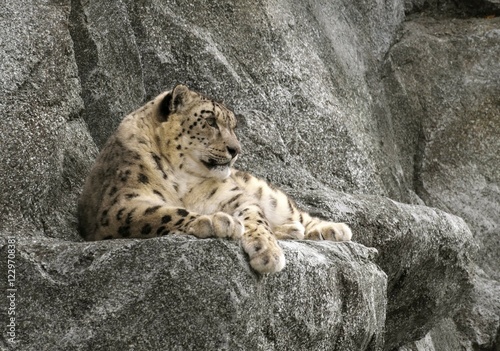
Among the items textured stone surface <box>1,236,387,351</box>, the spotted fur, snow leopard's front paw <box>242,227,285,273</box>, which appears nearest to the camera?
textured stone surface <box>1,236,387,351</box>

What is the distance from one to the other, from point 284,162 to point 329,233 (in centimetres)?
141

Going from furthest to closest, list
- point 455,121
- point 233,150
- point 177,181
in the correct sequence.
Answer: point 455,121, point 233,150, point 177,181

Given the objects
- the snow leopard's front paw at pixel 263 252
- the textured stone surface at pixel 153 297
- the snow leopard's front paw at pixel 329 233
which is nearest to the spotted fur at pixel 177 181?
the snow leopard's front paw at pixel 329 233

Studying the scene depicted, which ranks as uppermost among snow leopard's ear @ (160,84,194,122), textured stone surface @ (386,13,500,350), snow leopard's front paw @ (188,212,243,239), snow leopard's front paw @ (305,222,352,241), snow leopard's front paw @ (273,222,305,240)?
snow leopard's ear @ (160,84,194,122)

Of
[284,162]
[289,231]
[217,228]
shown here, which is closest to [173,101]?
[289,231]

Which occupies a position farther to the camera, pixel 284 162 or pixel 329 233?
pixel 284 162

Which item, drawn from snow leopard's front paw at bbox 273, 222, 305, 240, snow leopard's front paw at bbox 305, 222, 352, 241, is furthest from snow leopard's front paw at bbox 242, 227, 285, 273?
snow leopard's front paw at bbox 305, 222, 352, 241

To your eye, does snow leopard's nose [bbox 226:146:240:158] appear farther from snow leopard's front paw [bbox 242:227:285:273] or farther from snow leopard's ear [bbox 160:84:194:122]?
snow leopard's front paw [bbox 242:227:285:273]

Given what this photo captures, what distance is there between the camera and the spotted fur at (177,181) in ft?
15.6

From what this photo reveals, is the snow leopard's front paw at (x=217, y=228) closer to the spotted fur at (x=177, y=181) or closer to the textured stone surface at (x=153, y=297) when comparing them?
the textured stone surface at (x=153, y=297)

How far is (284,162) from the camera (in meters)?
6.84

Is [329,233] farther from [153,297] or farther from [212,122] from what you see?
[153,297]

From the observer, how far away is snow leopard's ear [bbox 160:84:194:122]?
5398 mm

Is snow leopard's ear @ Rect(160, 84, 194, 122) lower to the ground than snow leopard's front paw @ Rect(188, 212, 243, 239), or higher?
higher
